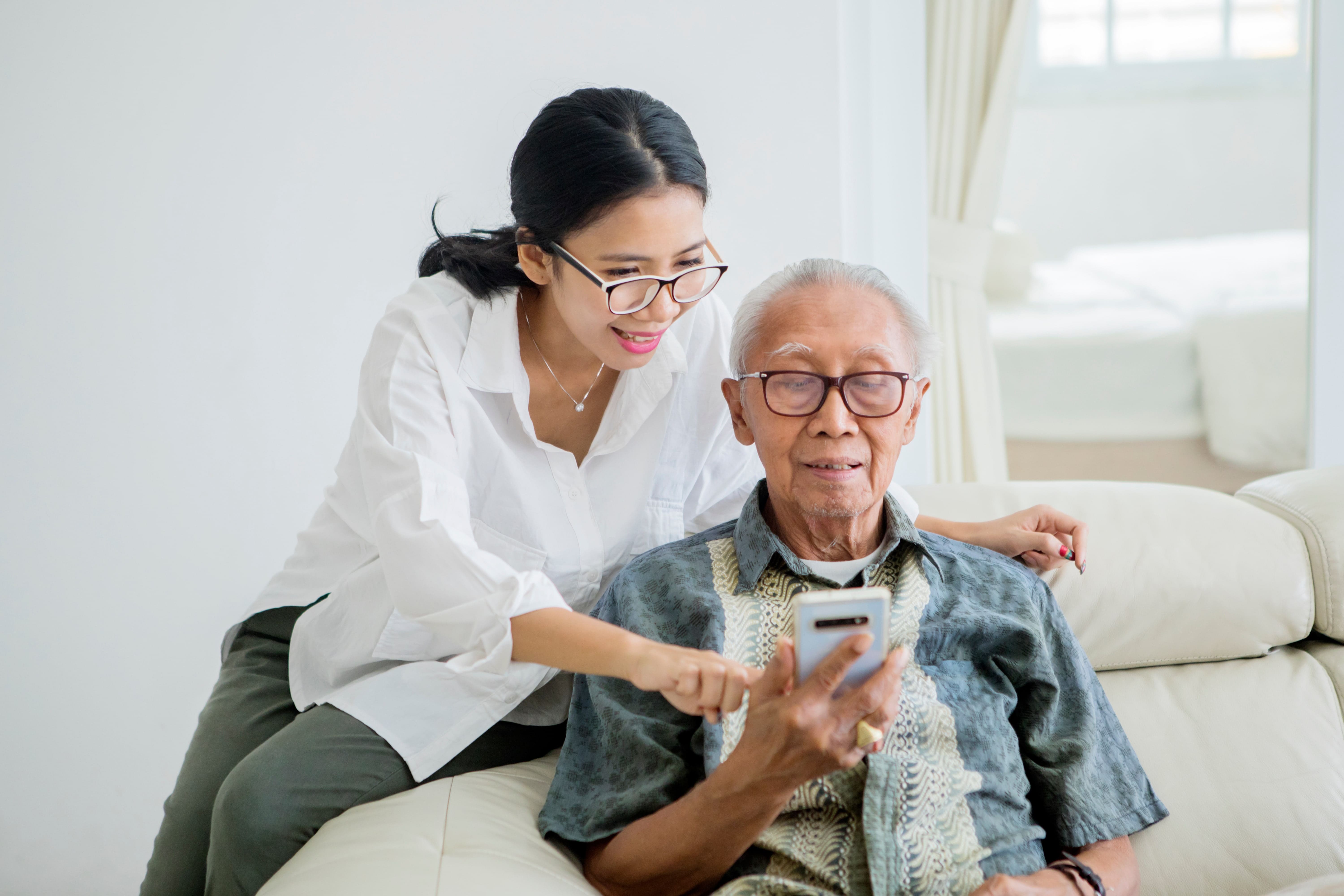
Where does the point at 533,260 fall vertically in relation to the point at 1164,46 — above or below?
below

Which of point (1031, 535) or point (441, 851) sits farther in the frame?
point (1031, 535)

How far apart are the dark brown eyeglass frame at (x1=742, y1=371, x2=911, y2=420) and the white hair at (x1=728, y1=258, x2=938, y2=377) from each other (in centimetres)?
7

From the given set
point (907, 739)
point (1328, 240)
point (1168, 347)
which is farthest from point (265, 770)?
point (1328, 240)

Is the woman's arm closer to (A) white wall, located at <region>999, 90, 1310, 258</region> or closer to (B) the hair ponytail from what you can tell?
(B) the hair ponytail

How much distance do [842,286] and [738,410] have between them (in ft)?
0.79

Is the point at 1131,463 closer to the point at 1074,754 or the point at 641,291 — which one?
the point at 1074,754

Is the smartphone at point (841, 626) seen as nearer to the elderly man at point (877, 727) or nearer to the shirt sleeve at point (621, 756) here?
the elderly man at point (877, 727)

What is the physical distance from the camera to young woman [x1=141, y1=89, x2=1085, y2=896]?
1.40 metres

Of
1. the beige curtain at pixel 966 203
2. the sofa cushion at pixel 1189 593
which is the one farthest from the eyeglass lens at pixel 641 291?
the beige curtain at pixel 966 203

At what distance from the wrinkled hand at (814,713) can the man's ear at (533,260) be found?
75 cm

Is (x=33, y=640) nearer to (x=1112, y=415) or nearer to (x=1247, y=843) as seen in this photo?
(x=1247, y=843)

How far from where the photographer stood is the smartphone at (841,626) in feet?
3.38

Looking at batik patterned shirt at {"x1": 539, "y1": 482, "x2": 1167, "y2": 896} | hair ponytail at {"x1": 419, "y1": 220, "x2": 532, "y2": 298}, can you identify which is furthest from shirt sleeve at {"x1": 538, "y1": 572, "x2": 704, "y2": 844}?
hair ponytail at {"x1": 419, "y1": 220, "x2": 532, "y2": 298}

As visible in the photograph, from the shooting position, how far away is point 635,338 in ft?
4.92
